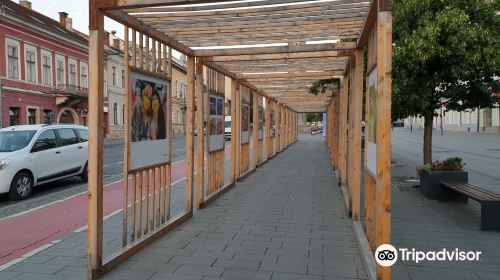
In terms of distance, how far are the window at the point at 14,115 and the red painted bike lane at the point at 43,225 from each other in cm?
2250

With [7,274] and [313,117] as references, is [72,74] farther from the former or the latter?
[313,117]

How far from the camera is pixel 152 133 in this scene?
5.27 m

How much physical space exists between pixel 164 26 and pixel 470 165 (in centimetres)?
1295

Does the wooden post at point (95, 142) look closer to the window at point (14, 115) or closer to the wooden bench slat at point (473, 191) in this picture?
the wooden bench slat at point (473, 191)

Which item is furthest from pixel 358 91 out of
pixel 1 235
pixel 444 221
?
pixel 1 235

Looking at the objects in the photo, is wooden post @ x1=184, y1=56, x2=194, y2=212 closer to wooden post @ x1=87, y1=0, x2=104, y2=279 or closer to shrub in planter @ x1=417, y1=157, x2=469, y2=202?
wooden post @ x1=87, y1=0, x2=104, y2=279

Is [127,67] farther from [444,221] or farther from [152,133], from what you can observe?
[444,221]

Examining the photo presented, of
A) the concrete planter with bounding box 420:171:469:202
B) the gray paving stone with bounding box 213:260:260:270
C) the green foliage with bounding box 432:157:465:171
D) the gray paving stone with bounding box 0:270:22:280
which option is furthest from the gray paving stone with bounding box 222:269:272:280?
the green foliage with bounding box 432:157:465:171

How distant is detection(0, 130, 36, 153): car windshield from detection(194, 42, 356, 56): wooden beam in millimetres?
5006

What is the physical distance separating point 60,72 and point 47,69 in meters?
1.76

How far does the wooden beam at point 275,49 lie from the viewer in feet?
21.6

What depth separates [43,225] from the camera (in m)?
6.44

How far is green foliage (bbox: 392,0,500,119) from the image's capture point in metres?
8.23

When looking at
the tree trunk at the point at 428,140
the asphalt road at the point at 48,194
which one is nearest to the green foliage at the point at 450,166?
the tree trunk at the point at 428,140
